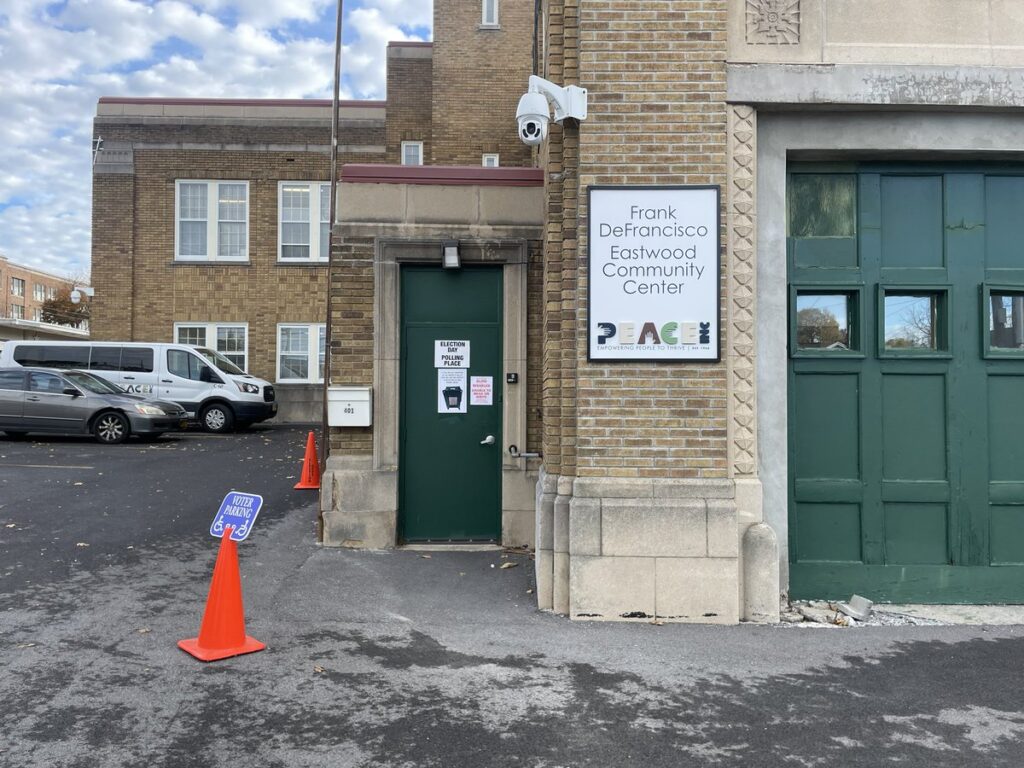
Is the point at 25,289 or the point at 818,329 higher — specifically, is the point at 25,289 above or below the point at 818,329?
above

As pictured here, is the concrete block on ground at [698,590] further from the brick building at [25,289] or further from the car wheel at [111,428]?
the brick building at [25,289]

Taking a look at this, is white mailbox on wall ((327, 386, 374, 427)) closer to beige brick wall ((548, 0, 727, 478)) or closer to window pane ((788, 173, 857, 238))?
beige brick wall ((548, 0, 727, 478))

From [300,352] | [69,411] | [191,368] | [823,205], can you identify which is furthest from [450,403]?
[300,352]

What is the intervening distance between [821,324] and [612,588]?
9.02ft

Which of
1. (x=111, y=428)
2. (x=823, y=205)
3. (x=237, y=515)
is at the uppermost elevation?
(x=823, y=205)

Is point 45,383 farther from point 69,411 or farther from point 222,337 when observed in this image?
point 222,337

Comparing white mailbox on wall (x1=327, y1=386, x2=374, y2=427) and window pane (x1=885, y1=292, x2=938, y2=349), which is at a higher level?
window pane (x1=885, y1=292, x2=938, y2=349)

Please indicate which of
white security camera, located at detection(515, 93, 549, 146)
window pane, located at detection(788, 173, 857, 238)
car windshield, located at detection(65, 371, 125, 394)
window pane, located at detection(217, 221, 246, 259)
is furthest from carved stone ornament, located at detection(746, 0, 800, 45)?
window pane, located at detection(217, 221, 246, 259)

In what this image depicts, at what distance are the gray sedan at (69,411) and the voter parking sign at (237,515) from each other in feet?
39.9

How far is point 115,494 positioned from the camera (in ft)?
33.8

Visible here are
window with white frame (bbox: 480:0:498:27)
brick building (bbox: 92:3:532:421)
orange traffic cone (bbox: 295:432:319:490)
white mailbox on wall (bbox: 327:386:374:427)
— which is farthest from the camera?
brick building (bbox: 92:3:532:421)

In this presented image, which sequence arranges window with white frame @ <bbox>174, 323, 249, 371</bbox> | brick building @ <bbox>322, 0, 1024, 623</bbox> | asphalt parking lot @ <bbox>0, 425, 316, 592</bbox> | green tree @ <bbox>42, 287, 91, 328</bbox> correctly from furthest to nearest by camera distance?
green tree @ <bbox>42, 287, 91, 328</bbox> < window with white frame @ <bbox>174, 323, 249, 371</bbox> < asphalt parking lot @ <bbox>0, 425, 316, 592</bbox> < brick building @ <bbox>322, 0, 1024, 623</bbox>

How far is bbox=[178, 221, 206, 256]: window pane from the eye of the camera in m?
23.7

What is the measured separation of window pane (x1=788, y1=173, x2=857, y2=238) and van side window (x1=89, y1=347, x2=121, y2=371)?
17343 mm
